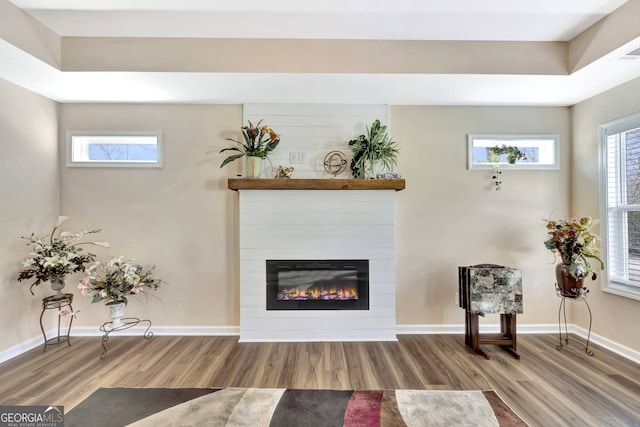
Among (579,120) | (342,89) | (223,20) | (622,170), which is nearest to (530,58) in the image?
(579,120)

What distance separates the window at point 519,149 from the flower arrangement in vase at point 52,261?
4.23 meters

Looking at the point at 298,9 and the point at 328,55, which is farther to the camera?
the point at 328,55

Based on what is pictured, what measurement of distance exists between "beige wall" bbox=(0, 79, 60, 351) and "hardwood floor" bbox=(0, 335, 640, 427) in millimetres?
394

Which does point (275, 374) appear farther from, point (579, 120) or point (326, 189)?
point (579, 120)

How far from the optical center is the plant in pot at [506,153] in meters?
3.28

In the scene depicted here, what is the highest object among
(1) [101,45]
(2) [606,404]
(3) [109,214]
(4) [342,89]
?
(1) [101,45]

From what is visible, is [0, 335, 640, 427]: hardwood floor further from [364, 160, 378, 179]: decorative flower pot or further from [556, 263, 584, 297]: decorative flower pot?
[364, 160, 378, 179]: decorative flower pot

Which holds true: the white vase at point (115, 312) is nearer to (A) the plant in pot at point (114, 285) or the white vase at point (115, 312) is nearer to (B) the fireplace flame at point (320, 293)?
(A) the plant in pot at point (114, 285)

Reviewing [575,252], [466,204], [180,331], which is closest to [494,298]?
[575,252]

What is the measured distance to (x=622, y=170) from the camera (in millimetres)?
2840

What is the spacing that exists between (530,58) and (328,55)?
1804mm

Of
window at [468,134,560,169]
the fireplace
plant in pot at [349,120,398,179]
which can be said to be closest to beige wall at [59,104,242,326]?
the fireplace

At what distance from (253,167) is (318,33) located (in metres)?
1.40

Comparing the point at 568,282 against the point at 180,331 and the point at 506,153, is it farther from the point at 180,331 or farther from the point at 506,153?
the point at 180,331
